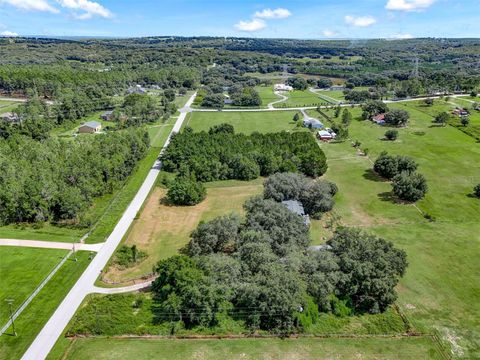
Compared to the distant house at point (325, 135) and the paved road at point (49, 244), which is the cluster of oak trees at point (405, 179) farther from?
the paved road at point (49, 244)

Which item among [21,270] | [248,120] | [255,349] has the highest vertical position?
[248,120]

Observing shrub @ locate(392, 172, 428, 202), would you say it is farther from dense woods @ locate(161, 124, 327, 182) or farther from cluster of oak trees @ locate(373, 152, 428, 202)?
dense woods @ locate(161, 124, 327, 182)

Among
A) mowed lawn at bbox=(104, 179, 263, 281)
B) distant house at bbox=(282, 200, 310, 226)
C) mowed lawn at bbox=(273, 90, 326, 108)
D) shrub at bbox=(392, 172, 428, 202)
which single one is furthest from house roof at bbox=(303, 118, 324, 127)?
distant house at bbox=(282, 200, 310, 226)

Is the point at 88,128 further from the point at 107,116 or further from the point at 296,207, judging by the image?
the point at 296,207

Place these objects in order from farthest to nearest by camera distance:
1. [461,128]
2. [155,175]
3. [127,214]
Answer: [461,128]
[155,175]
[127,214]

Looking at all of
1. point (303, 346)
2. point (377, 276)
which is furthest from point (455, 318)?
point (303, 346)

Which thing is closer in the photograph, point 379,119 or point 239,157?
point 239,157

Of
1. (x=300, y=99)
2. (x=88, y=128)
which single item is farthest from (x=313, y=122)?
(x=88, y=128)

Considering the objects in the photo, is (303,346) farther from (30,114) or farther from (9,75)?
(9,75)
